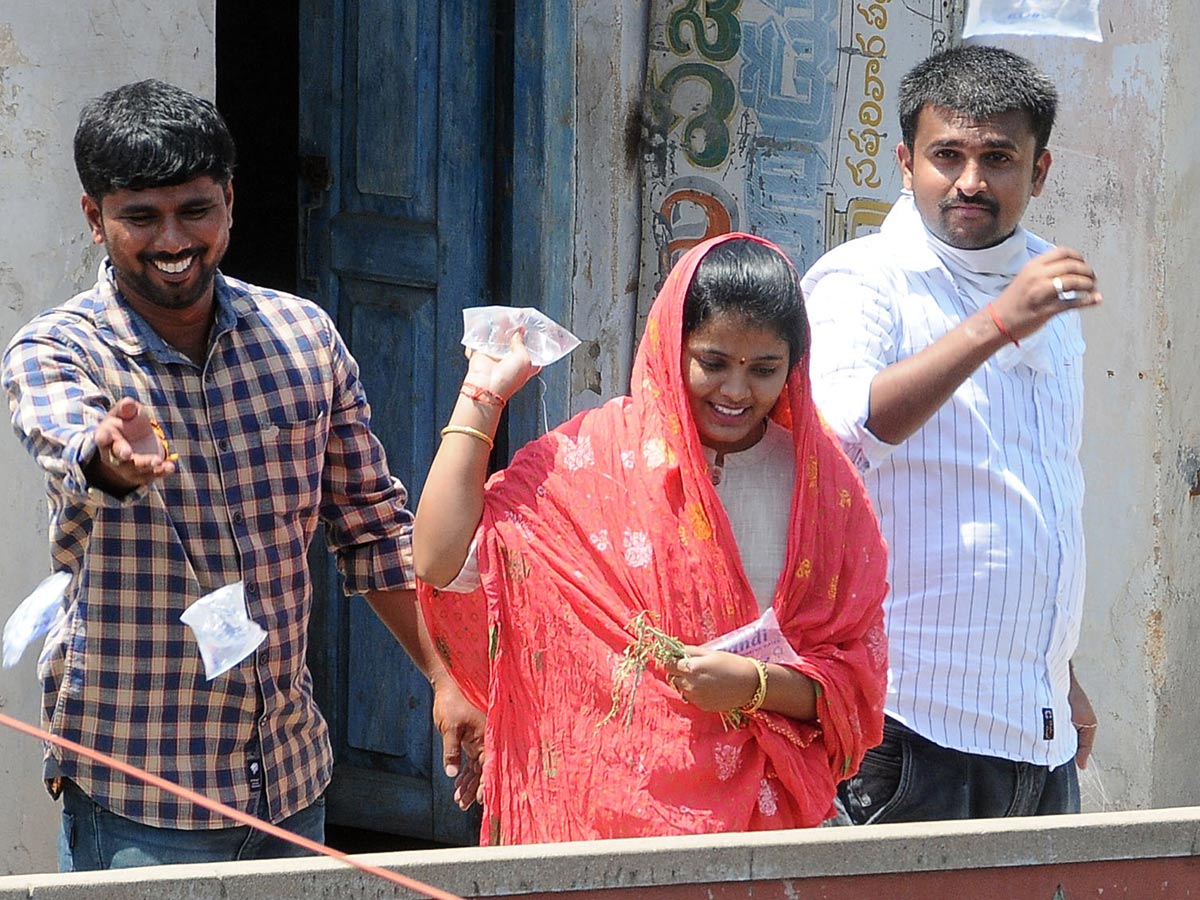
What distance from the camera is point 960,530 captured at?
300cm

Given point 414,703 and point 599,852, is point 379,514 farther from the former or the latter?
point 414,703

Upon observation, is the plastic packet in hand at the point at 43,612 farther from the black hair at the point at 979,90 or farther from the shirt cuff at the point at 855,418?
the black hair at the point at 979,90

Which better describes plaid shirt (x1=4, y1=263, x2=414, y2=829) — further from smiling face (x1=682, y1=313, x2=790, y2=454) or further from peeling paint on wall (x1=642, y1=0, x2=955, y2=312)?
peeling paint on wall (x1=642, y1=0, x2=955, y2=312)

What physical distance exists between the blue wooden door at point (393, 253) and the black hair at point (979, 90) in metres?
1.58

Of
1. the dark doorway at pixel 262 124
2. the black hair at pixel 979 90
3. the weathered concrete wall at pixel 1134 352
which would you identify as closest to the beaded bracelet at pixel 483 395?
the black hair at pixel 979 90

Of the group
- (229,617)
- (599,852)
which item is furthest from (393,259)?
(599,852)

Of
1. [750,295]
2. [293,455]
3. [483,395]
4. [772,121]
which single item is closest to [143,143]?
[293,455]

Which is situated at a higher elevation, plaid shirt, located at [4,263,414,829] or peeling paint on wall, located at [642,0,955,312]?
peeling paint on wall, located at [642,0,955,312]

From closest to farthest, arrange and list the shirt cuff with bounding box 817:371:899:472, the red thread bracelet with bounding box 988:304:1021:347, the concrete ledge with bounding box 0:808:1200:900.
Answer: the concrete ledge with bounding box 0:808:1200:900, the red thread bracelet with bounding box 988:304:1021:347, the shirt cuff with bounding box 817:371:899:472

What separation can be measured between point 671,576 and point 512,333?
1.43 ft

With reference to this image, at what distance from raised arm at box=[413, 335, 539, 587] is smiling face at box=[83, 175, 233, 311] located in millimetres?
458

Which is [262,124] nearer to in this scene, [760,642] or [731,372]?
[731,372]

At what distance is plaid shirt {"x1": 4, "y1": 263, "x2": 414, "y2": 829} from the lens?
8.47 feet

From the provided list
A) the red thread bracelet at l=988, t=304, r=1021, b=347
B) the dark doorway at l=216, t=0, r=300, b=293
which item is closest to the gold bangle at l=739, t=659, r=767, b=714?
the red thread bracelet at l=988, t=304, r=1021, b=347
